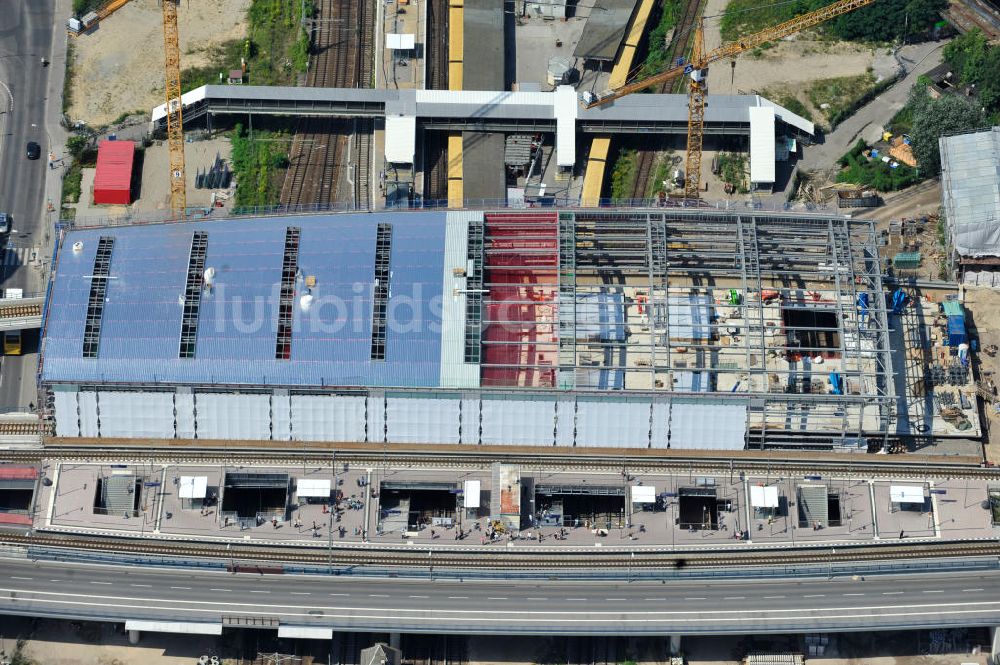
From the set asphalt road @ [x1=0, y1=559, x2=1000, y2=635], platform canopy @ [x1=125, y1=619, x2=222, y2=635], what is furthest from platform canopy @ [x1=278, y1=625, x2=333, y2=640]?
platform canopy @ [x1=125, y1=619, x2=222, y2=635]

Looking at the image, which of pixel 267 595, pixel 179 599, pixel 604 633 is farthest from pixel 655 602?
pixel 179 599

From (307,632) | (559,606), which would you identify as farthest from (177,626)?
(559,606)

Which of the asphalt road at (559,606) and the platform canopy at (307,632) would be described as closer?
the asphalt road at (559,606)

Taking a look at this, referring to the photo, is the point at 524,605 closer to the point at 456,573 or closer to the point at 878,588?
the point at 456,573

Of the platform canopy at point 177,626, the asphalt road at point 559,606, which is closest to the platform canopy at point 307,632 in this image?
the asphalt road at point 559,606

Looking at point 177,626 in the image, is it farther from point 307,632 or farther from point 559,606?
point 559,606

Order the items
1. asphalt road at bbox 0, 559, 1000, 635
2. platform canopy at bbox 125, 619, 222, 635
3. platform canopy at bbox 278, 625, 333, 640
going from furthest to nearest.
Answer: platform canopy at bbox 125, 619, 222, 635 < platform canopy at bbox 278, 625, 333, 640 < asphalt road at bbox 0, 559, 1000, 635

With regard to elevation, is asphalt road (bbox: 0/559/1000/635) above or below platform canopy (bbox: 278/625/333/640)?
above

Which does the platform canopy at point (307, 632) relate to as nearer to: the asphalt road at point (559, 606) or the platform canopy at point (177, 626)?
the asphalt road at point (559, 606)

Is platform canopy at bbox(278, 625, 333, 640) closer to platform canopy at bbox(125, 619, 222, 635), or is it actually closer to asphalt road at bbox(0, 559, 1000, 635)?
asphalt road at bbox(0, 559, 1000, 635)

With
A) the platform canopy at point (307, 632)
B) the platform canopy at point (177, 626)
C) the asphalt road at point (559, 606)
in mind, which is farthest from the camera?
the platform canopy at point (177, 626)
